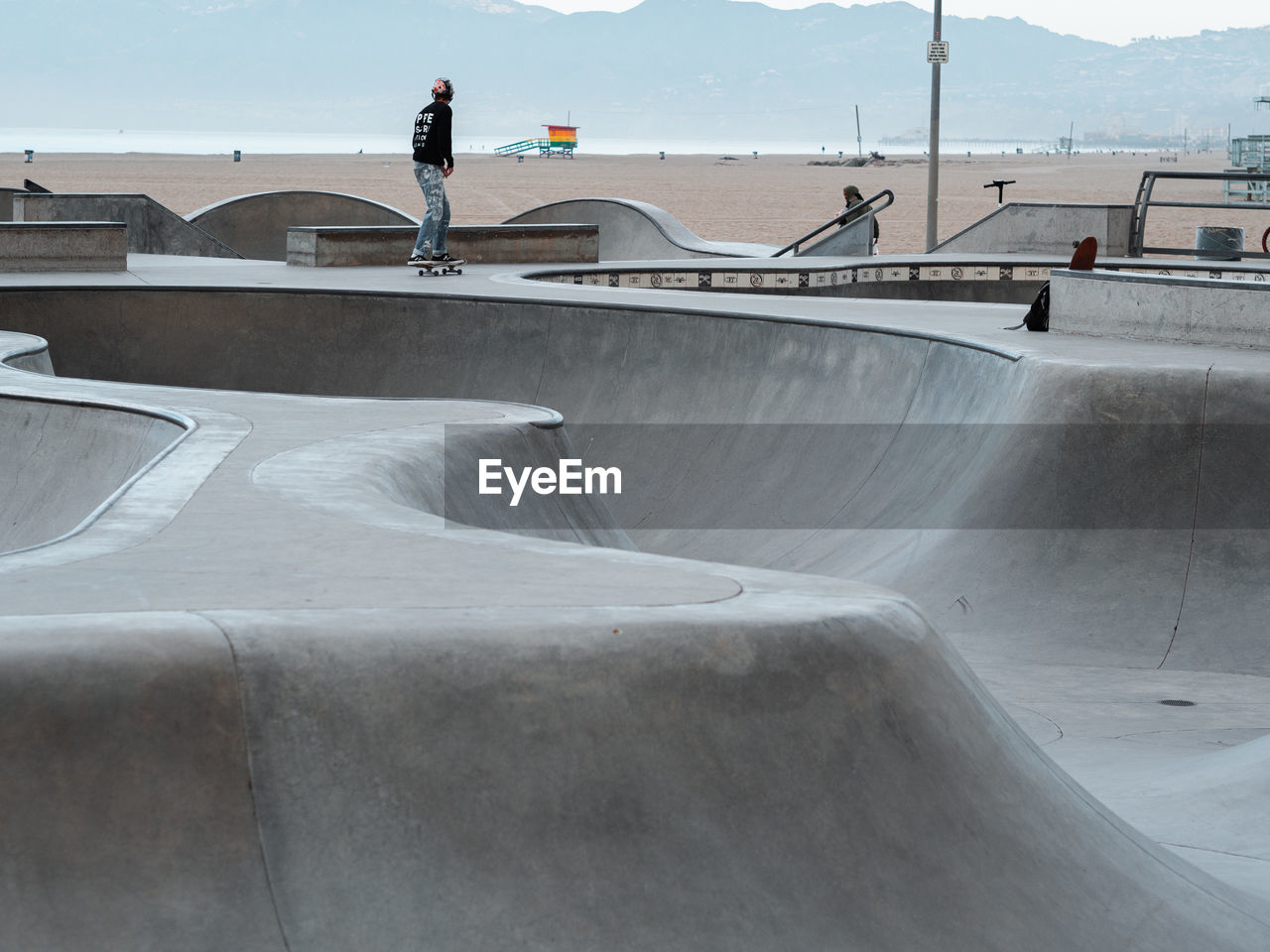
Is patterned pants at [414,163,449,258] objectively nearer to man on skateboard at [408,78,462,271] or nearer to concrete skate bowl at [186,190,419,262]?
man on skateboard at [408,78,462,271]

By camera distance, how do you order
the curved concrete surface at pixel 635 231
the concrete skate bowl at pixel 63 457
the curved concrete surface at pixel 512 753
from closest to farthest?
the curved concrete surface at pixel 512 753 → the concrete skate bowl at pixel 63 457 → the curved concrete surface at pixel 635 231

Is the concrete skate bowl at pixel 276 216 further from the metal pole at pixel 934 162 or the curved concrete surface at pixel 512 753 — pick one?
the curved concrete surface at pixel 512 753

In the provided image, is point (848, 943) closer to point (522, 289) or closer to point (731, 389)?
point (731, 389)

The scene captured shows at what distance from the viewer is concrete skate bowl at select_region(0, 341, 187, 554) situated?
654 cm

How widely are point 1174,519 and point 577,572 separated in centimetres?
494

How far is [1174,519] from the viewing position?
7.98m

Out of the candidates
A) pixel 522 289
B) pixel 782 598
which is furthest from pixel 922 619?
pixel 522 289

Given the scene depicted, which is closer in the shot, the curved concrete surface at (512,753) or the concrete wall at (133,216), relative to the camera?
the curved concrete surface at (512,753)

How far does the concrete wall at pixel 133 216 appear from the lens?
21.5 meters

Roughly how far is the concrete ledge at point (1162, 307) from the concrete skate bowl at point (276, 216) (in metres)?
17.1

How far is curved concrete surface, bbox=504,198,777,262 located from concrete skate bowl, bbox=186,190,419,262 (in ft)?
9.29

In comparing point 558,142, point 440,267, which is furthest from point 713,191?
point 558,142

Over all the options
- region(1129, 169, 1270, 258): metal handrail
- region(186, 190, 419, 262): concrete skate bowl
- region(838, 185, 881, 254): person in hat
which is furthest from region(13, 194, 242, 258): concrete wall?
region(1129, 169, 1270, 258): metal handrail

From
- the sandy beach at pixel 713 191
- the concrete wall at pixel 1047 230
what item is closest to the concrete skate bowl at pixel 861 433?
the concrete wall at pixel 1047 230
